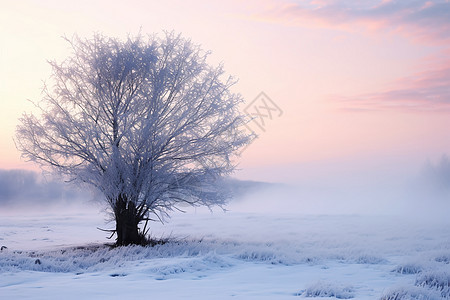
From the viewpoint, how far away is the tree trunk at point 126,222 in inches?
696

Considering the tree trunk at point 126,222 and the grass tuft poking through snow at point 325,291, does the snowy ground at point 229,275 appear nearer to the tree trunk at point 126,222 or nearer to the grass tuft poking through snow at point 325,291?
the grass tuft poking through snow at point 325,291

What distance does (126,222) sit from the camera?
17734mm

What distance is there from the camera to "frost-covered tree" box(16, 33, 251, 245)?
16375 mm

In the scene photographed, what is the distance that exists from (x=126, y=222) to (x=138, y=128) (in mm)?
4230

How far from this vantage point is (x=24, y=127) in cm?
1681

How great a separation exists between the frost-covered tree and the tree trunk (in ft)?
0.14

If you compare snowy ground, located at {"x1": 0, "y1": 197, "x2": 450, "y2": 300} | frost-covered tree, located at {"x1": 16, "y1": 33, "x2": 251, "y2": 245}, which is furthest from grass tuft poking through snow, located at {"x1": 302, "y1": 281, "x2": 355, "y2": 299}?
frost-covered tree, located at {"x1": 16, "y1": 33, "x2": 251, "y2": 245}

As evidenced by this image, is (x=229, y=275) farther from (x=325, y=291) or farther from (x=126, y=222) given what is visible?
(x=126, y=222)

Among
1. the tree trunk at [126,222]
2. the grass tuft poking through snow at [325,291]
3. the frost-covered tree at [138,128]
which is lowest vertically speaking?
the grass tuft poking through snow at [325,291]

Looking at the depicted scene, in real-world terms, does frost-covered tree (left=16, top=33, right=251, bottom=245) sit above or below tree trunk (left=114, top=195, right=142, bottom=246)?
above

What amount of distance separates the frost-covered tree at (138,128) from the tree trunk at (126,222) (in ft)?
0.14

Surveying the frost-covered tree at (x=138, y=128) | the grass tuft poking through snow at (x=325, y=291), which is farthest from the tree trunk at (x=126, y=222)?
the grass tuft poking through snow at (x=325, y=291)

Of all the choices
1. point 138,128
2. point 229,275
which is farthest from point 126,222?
point 229,275

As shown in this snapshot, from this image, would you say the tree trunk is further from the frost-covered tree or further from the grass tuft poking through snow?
the grass tuft poking through snow
